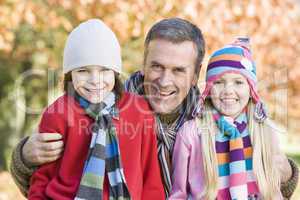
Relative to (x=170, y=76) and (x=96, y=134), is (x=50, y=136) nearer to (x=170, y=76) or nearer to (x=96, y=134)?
(x=96, y=134)

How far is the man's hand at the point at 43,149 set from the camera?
2.88 m

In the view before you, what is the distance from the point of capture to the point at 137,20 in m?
5.65

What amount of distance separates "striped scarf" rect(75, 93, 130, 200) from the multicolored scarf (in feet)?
1.01

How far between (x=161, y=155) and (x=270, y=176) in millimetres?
524

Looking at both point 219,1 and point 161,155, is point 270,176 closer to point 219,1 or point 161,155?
point 161,155

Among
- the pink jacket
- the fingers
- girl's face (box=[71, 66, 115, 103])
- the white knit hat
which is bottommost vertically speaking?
the pink jacket

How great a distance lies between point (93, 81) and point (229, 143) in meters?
0.73

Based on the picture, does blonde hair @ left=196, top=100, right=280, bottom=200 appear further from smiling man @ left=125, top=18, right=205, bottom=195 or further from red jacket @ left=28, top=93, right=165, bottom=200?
red jacket @ left=28, top=93, right=165, bottom=200

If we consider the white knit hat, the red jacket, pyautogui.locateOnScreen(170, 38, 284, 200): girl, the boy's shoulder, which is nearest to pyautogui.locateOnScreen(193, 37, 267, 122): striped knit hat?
pyautogui.locateOnScreen(170, 38, 284, 200): girl

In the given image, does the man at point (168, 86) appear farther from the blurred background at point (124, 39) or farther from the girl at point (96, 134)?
the blurred background at point (124, 39)

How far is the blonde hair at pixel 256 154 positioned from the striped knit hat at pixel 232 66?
95 mm

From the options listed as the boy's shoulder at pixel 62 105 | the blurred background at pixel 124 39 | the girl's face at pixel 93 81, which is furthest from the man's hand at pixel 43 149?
the blurred background at pixel 124 39

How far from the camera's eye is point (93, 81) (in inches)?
111

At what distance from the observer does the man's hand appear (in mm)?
2877
